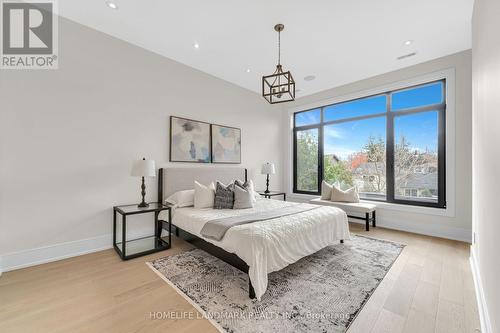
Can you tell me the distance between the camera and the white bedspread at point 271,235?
1.95 meters

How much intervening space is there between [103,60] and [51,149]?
1444mm

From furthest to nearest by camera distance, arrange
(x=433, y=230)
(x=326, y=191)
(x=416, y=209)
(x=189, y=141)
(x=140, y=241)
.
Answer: (x=326, y=191) < (x=189, y=141) < (x=416, y=209) < (x=433, y=230) < (x=140, y=241)

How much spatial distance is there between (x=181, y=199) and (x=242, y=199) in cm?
98

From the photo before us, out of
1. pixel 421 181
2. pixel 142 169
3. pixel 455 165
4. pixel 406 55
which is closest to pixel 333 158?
pixel 421 181

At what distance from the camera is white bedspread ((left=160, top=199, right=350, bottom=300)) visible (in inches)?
76.9

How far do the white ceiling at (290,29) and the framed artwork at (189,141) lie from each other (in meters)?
1.13

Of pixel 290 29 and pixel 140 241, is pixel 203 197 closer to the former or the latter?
pixel 140 241

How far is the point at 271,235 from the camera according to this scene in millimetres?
2109

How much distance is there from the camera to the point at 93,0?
247 cm

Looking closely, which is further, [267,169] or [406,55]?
[267,169]

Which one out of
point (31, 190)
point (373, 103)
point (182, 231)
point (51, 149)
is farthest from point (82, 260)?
point (373, 103)

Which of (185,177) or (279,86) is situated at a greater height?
(279,86)

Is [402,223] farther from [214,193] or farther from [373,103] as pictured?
[214,193]

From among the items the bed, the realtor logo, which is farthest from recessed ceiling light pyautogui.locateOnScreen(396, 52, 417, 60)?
the realtor logo
